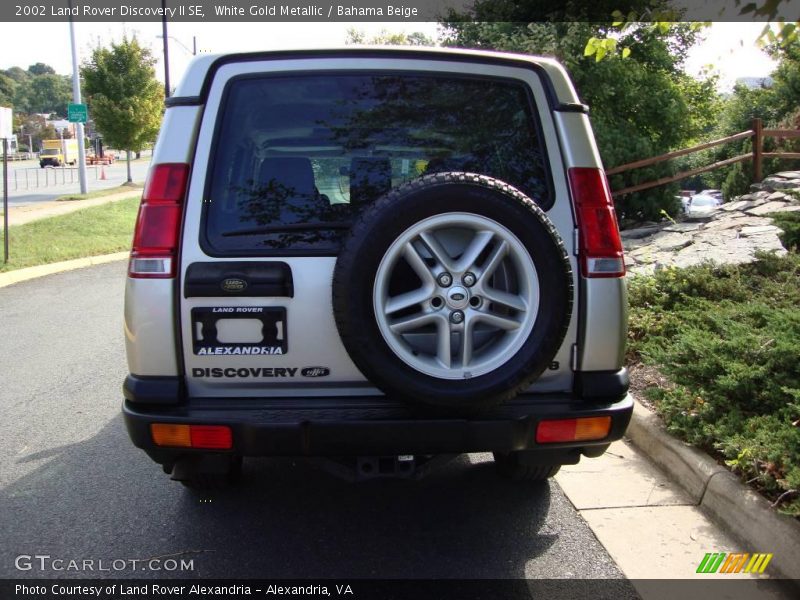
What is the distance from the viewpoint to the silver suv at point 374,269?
261 centimetres

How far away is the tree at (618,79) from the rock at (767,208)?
5.84 feet

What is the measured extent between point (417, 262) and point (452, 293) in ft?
0.59

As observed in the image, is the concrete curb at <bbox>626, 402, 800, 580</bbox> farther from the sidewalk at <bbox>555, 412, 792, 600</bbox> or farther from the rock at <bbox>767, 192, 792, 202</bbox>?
the rock at <bbox>767, 192, 792, 202</bbox>

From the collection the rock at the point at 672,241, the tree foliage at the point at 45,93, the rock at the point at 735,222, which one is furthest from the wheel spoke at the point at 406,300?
the tree foliage at the point at 45,93

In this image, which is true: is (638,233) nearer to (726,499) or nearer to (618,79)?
(618,79)

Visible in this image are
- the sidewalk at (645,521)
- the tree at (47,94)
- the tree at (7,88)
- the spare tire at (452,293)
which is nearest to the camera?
the spare tire at (452,293)

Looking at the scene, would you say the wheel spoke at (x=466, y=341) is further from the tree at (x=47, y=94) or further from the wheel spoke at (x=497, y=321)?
the tree at (x=47, y=94)

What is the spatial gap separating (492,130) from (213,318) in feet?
4.58

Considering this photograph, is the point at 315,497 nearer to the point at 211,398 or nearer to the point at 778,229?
the point at 211,398

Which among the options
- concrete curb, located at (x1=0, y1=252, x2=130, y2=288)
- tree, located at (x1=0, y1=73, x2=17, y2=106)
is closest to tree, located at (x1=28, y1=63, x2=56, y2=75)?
tree, located at (x1=0, y1=73, x2=17, y2=106)

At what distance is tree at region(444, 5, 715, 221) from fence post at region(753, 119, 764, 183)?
48.2 inches

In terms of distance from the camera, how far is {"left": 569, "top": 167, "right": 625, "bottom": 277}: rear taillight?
2.89 metres

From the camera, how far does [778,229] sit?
759 cm

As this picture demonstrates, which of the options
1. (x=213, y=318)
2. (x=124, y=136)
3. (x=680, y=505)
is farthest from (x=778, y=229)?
(x=124, y=136)
